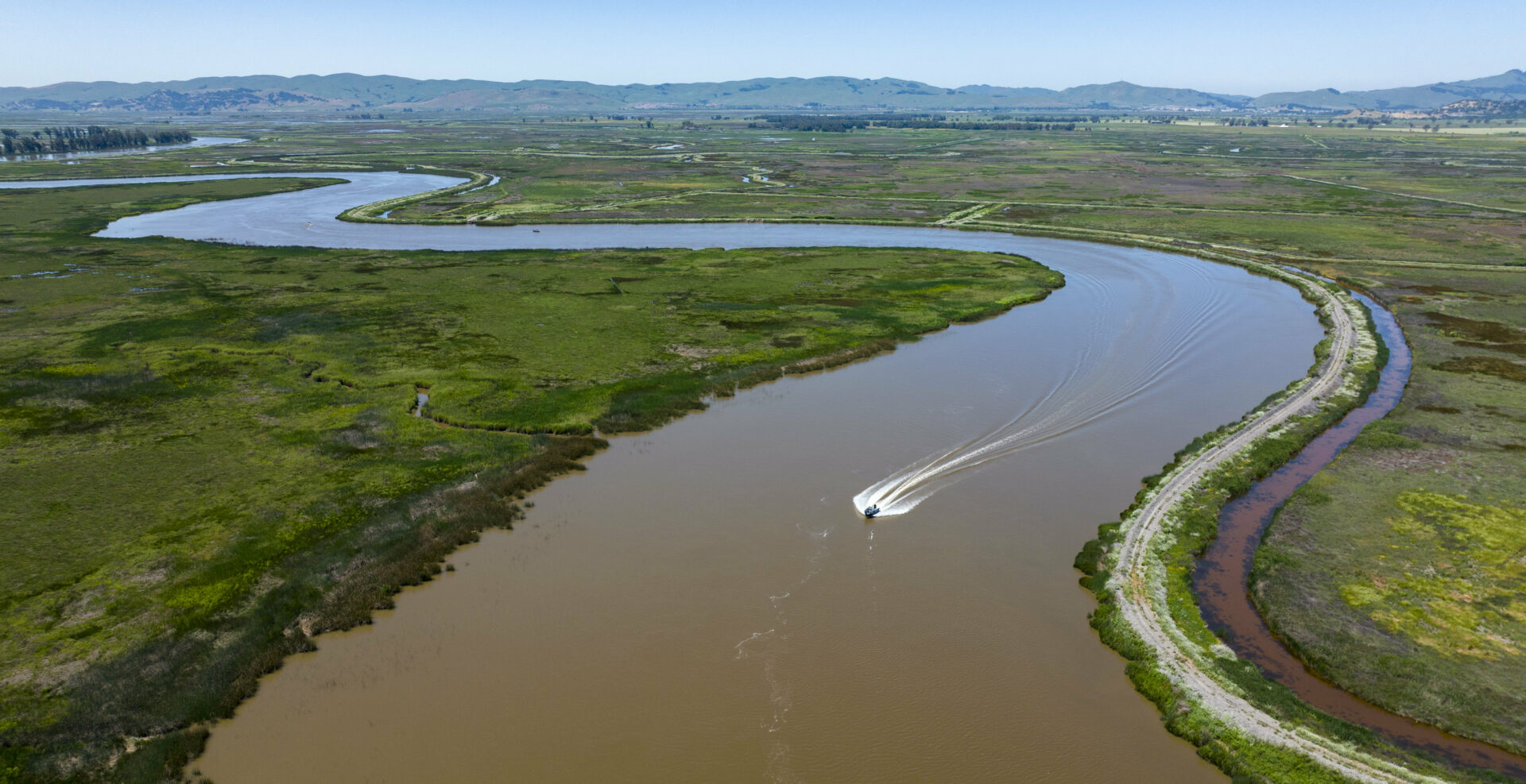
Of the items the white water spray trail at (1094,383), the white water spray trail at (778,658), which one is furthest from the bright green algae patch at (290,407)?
the white water spray trail at (778,658)

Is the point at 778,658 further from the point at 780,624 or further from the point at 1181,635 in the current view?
the point at 1181,635

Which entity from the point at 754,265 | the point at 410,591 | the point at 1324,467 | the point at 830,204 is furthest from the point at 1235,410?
the point at 830,204

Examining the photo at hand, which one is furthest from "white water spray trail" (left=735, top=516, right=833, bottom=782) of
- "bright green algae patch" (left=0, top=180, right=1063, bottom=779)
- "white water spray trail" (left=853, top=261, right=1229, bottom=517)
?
"bright green algae patch" (left=0, top=180, right=1063, bottom=779)

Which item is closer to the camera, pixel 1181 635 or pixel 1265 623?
pixel 1181 635

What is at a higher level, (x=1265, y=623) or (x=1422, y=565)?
(x=1422, y=565)

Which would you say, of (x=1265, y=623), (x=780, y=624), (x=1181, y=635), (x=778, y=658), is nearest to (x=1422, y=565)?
(x=1265, y=623)

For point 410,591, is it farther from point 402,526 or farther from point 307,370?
point 307,370

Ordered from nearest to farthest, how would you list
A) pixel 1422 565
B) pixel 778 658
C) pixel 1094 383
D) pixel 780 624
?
pixel 778 658
pixel 780 624
pixel 1422 565
pixel 1094 383

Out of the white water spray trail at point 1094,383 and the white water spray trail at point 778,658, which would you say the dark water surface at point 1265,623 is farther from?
the white water spray trail at point 778,658
